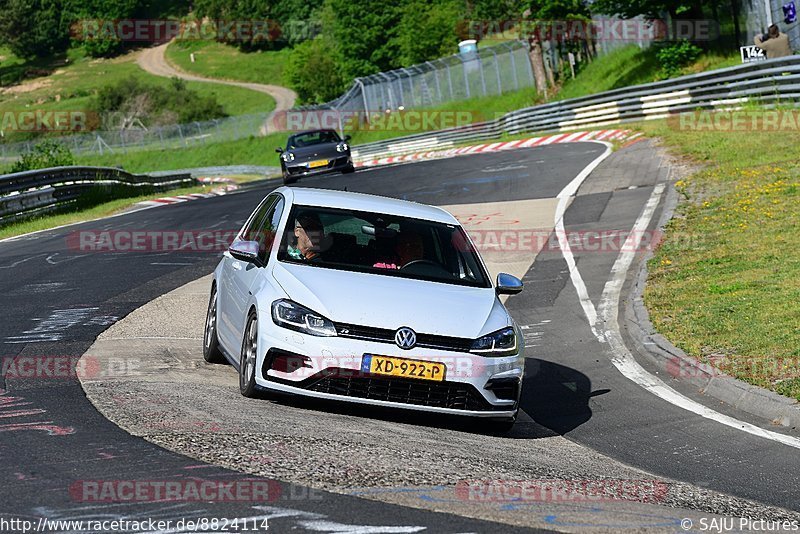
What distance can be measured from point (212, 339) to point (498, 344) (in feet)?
9.36

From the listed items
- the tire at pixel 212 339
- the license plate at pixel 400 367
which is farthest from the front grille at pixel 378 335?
the tire at pixel 212 339

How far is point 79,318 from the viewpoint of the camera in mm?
12047

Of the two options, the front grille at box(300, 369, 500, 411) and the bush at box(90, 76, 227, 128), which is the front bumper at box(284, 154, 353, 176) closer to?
the front grille at box(300, 369, 500, 411)

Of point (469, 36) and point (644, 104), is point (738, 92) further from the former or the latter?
point (469, 36)

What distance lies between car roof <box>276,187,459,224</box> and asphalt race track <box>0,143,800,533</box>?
5.57 ft

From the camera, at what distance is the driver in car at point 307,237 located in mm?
8812

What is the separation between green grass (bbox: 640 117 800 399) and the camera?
33.1 feet

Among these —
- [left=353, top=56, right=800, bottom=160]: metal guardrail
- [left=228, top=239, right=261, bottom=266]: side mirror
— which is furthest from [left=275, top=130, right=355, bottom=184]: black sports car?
[left=228, top=239, right=261, bottom=266]: side mirror

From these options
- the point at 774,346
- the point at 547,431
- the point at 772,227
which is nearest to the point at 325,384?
the point at 547,431

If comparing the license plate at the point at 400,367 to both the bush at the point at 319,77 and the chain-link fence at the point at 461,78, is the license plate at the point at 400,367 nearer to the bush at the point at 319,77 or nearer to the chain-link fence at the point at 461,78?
the chain-link fence at the point at 461,78

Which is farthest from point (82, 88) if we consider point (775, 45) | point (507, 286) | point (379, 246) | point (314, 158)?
point (507, 286)

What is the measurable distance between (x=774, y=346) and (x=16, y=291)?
28.5 ft

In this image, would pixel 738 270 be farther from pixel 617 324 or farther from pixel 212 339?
pixel 212 339

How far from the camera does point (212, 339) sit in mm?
9898
